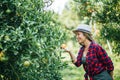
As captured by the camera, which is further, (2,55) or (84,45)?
(84,45)

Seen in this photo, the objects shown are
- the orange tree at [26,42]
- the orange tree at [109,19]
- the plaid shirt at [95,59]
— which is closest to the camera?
the orange tree at [26,42]

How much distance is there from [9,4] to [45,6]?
132 centimetres

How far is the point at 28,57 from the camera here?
4805 millimetres

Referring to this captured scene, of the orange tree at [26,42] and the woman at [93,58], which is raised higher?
the orange tree at [26,42]

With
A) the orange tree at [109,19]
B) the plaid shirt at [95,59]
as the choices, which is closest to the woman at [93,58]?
the plaid shirt at [95,59]

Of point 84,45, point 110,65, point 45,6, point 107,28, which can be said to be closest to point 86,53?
point 84,45

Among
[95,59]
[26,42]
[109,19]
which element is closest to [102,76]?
[95,59]

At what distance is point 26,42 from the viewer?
15.5ft

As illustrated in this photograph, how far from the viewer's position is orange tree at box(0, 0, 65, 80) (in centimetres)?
468

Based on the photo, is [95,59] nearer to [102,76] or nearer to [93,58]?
[93,58]

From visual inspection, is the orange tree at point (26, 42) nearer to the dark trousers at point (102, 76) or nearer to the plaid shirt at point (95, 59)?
the plaid shirt at point (95, 59)

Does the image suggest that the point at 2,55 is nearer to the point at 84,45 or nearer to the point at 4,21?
the point at 4,21

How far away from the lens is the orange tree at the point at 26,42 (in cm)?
468

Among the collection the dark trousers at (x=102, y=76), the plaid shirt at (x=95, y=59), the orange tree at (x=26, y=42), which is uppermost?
the orange tree at (x=26, y=42)
